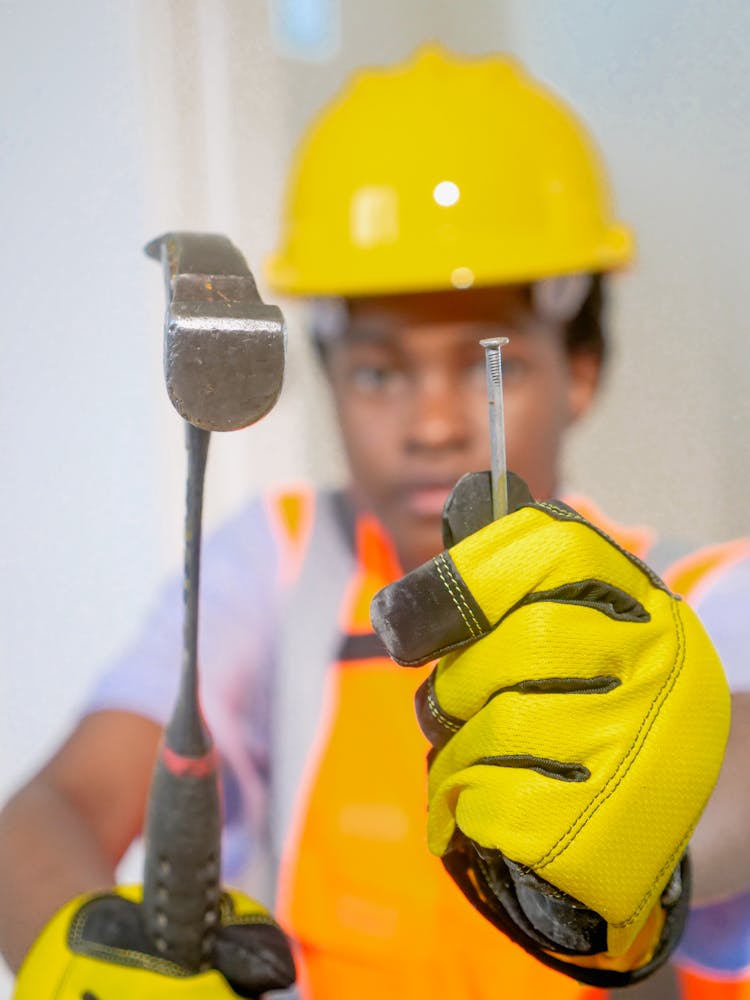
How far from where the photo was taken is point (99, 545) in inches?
45.2

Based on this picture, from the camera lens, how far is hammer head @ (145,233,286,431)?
0.39 m

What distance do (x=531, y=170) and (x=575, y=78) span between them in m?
0.36

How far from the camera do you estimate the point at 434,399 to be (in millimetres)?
807

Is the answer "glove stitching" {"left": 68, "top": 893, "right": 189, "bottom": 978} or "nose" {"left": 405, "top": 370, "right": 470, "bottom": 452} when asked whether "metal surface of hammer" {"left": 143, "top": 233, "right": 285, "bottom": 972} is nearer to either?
"glove stitching" {"left": 68, "top": 893, "right": 189, "bottom": 978}

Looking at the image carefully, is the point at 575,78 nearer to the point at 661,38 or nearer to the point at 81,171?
the point at 661,38

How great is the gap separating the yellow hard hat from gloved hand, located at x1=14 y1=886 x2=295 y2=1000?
1.64 feet

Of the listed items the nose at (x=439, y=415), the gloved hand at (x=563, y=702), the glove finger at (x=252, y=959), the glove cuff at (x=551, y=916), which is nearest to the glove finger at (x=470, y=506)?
the gloved hand at (x=563, y=702)

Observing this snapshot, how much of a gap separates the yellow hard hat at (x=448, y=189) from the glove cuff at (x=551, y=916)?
49 cm

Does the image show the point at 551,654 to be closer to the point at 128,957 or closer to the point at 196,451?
the point at 196,451

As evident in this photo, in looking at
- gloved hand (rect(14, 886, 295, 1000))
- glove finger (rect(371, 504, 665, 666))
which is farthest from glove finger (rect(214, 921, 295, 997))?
glove finger (rect(371, 504, 665, 666))

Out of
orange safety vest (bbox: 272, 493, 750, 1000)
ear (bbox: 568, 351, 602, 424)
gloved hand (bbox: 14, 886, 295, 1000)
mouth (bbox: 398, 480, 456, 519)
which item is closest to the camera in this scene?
gloved hand (bbox: 14, 886, 295, 1000)

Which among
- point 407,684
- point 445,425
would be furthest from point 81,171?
point 407,684

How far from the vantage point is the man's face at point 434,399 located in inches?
31.9

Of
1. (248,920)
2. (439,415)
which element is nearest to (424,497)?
(439,415)
